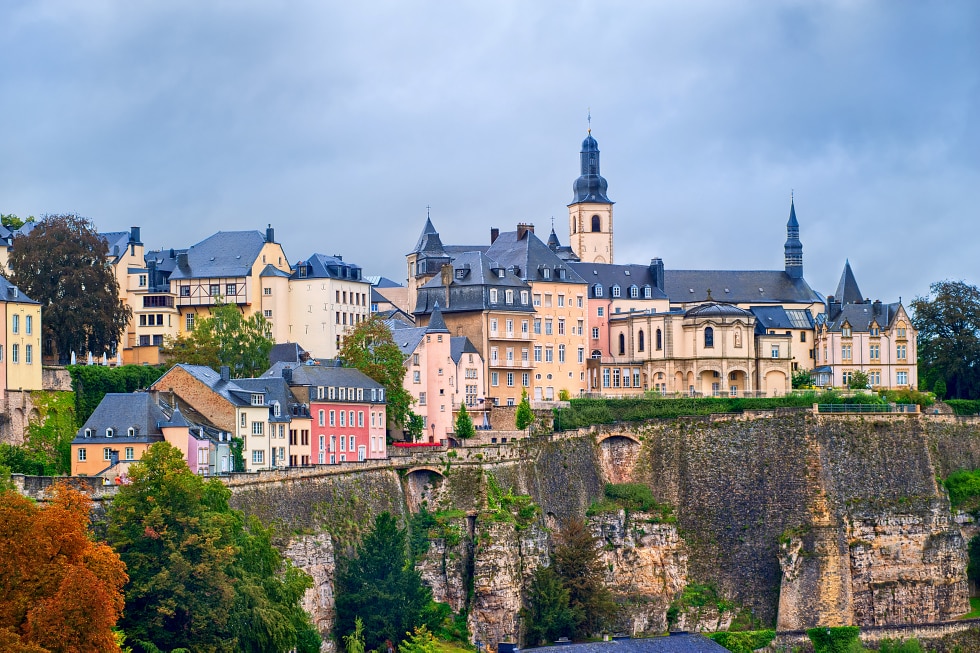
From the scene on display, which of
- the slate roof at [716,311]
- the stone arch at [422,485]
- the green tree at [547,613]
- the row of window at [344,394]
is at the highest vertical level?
the slate roof at [716,311]

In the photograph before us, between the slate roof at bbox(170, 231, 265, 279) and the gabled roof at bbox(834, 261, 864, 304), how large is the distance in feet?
130

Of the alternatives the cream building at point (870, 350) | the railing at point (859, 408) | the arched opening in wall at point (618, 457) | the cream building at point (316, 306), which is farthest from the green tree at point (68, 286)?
the cream building at point (870, 350)

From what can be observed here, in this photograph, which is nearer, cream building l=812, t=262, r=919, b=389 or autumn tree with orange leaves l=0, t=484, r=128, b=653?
autumn tree with orange leaves l=0, t=484, r=128, b=653

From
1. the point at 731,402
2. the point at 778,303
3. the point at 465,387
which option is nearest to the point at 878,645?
the point at 731,402

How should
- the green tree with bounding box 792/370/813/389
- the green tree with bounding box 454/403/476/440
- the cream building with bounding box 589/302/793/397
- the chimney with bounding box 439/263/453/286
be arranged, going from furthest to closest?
the green tree with bounding box 792/370/813/389
the cream building with bounding box 589/302/793/397
the chimney with bounding box 439/263/453/286
the green tree with bounding box 454/403/476/440

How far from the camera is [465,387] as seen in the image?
365 feet

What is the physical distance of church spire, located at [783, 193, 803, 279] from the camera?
135 m

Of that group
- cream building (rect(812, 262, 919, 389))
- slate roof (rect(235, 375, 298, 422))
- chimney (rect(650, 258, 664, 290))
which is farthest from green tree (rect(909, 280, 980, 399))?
slate roof (rect(235, 375, 298, 422))

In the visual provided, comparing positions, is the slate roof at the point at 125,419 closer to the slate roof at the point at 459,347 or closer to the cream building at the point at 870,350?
the slate roof at the point at 459,347

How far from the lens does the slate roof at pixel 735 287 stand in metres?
131

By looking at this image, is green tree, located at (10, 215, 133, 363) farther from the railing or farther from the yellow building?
the railing

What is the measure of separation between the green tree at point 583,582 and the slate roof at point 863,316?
34997 mm

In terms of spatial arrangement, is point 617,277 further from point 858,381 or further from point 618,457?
point 618,457

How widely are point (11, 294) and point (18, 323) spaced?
1.43m
